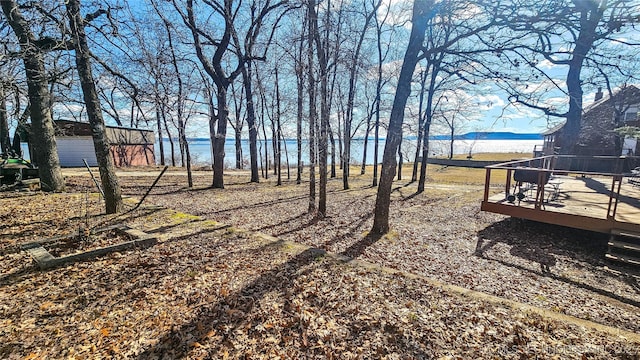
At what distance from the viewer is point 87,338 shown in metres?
2.76

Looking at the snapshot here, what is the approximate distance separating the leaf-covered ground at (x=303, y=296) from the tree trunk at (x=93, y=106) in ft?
2.52

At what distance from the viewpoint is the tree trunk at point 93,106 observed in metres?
5.49

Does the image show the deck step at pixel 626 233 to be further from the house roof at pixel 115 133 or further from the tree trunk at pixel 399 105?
the house roof at pixel 115 133

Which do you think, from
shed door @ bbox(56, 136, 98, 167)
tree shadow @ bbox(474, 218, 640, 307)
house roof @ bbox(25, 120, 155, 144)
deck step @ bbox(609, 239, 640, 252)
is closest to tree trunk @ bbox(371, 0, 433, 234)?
tree shadow @ bbox(474, 218, 640, 307)

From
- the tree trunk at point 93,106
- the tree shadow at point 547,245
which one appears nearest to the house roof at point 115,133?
the tree trunk at point 93,106

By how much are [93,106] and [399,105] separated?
706 centimetres

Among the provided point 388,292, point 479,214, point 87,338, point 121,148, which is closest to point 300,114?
point 479,214

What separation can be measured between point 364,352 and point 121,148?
2635 centimetres

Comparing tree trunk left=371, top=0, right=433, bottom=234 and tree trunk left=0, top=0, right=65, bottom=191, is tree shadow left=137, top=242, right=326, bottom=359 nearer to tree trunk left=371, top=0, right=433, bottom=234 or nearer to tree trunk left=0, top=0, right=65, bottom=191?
tree trunk left=371, top=0, right=433, bottom=234

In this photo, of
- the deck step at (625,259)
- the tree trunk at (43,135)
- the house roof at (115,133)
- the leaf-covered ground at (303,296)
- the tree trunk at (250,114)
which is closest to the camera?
the leaf-covered ground at (303,296)

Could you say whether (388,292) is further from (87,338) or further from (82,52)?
(82,52)

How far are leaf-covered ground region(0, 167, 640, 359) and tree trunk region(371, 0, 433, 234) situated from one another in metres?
0.75

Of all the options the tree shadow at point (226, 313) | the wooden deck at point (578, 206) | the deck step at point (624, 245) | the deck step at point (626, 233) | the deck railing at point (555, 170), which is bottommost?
the deck step at point (624, 245)

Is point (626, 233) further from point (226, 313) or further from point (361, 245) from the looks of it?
point (226, 313)
